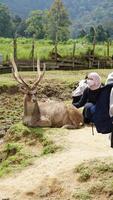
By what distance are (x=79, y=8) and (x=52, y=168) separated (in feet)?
577

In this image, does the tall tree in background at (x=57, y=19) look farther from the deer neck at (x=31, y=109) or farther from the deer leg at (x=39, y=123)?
the deer leg at (x=39, y=123)

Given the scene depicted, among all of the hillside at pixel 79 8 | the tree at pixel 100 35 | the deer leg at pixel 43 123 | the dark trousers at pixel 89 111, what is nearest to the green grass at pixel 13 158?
the deer leg at pixel 43 123

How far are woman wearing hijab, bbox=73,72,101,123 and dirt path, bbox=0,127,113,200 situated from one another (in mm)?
798

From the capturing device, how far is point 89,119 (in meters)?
8.95

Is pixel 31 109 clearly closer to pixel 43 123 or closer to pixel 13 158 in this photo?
pixel 43 123

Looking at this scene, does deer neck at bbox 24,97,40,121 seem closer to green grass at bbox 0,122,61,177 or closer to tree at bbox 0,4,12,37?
green grass at bbox 0,122,61,177

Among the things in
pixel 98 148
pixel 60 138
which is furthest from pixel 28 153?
pixel 98 148

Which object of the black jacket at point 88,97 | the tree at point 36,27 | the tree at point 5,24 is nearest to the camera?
the black jacket at point 88,97

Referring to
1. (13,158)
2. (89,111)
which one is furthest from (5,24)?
(89,111)

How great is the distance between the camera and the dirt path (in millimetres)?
8531

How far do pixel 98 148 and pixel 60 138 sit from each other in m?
1.23

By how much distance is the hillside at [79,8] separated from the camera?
15525cm

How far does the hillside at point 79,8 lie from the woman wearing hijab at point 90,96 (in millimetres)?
137390

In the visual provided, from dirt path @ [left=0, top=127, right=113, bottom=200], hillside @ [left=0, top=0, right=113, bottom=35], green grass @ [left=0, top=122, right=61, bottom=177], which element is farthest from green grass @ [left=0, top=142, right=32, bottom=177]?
hillside @ [left=0, top=0, right=113, bottom=35]
